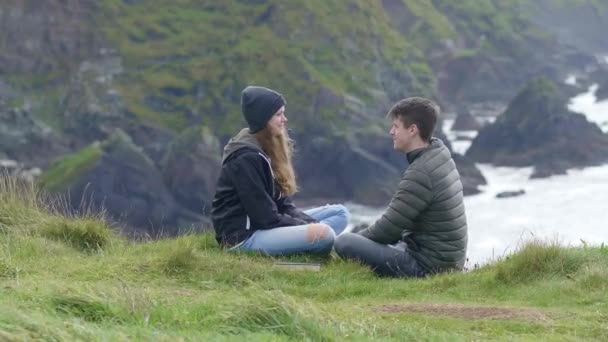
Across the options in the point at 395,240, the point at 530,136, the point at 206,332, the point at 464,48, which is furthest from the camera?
the point at 464,48

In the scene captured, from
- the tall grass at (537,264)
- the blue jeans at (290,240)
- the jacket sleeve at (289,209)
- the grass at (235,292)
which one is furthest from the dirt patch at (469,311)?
the jacket sleeve at (289,209)

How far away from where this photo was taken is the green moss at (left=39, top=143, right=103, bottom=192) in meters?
82.2

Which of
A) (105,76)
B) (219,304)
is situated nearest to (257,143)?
(219,304)

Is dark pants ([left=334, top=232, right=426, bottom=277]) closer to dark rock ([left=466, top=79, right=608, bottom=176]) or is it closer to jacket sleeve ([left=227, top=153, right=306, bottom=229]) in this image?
jacket sleeve ([left=227, top=153, right=306, bottom=229])

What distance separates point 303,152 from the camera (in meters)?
93.6

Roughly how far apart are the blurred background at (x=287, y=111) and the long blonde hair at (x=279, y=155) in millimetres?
56573

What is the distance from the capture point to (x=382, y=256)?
1036cm

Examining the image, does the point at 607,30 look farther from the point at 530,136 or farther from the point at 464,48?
the point at 530,136

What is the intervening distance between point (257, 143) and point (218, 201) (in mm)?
764

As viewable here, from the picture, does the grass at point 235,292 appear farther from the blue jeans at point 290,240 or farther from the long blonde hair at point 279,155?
the long blonde hair at point 279,155

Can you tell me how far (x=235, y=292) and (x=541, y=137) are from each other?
91106mm

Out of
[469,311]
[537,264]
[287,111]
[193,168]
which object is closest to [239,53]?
[287,111]

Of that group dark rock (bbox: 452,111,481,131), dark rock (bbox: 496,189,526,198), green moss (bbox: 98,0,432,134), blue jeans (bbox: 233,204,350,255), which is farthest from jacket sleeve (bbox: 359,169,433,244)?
dark rock (bbox: 452,111,481,131)

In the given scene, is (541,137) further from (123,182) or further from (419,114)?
(419,114)
